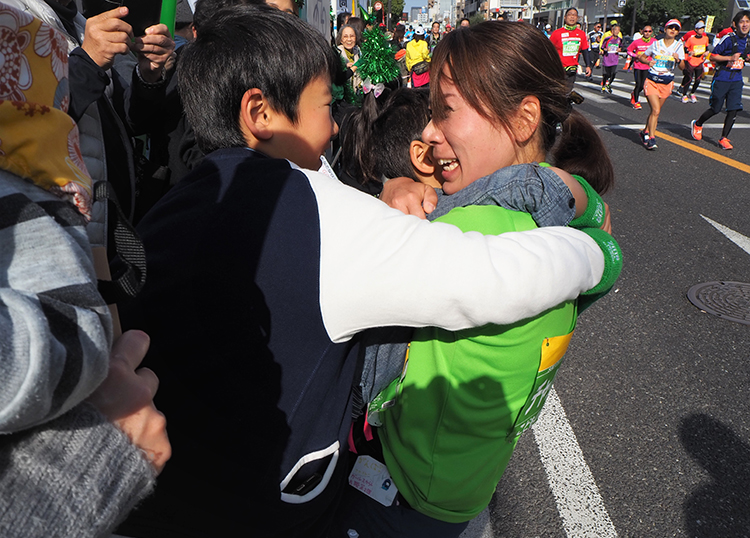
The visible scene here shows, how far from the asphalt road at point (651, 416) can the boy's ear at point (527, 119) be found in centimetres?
159

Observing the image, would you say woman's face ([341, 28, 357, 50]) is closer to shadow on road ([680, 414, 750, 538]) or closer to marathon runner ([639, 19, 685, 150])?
marathon runner ([639, 19, 685, 150])

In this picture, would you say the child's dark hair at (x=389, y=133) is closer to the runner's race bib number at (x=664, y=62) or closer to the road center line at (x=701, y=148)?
the road center line at (x=701, y=148)

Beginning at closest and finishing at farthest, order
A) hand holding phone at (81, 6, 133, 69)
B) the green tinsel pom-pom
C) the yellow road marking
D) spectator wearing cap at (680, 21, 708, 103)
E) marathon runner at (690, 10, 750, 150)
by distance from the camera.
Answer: hand holding phone at (81, 6, 133, 69) < the green tinsel pom-pom < the yellow road marking < marathon runner at (690, 10, 750, 150) < spectator wearing cap at (680, 21, 708, 103)

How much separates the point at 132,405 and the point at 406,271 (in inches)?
16.1

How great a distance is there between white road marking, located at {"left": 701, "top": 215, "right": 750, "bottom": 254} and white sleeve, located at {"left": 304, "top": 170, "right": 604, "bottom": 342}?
193 inches

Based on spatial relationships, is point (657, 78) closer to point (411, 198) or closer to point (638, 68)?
point (638, 68)

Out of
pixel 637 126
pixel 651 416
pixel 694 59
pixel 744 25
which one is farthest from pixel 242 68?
pixel 694 59

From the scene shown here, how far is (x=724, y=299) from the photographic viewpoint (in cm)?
405

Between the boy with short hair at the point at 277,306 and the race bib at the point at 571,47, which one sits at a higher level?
the boy with short hair at the point at 277,306

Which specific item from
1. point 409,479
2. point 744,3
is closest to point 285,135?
point 409,479

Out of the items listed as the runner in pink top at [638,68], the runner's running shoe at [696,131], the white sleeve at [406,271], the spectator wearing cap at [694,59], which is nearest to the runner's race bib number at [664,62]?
the runner's running shoe at [696,131]

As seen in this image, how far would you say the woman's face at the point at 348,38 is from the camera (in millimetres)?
6762

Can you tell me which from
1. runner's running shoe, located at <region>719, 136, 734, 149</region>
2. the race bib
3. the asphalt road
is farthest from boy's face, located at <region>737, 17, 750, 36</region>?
the asphalt road

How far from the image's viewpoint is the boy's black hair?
3.97 ft
